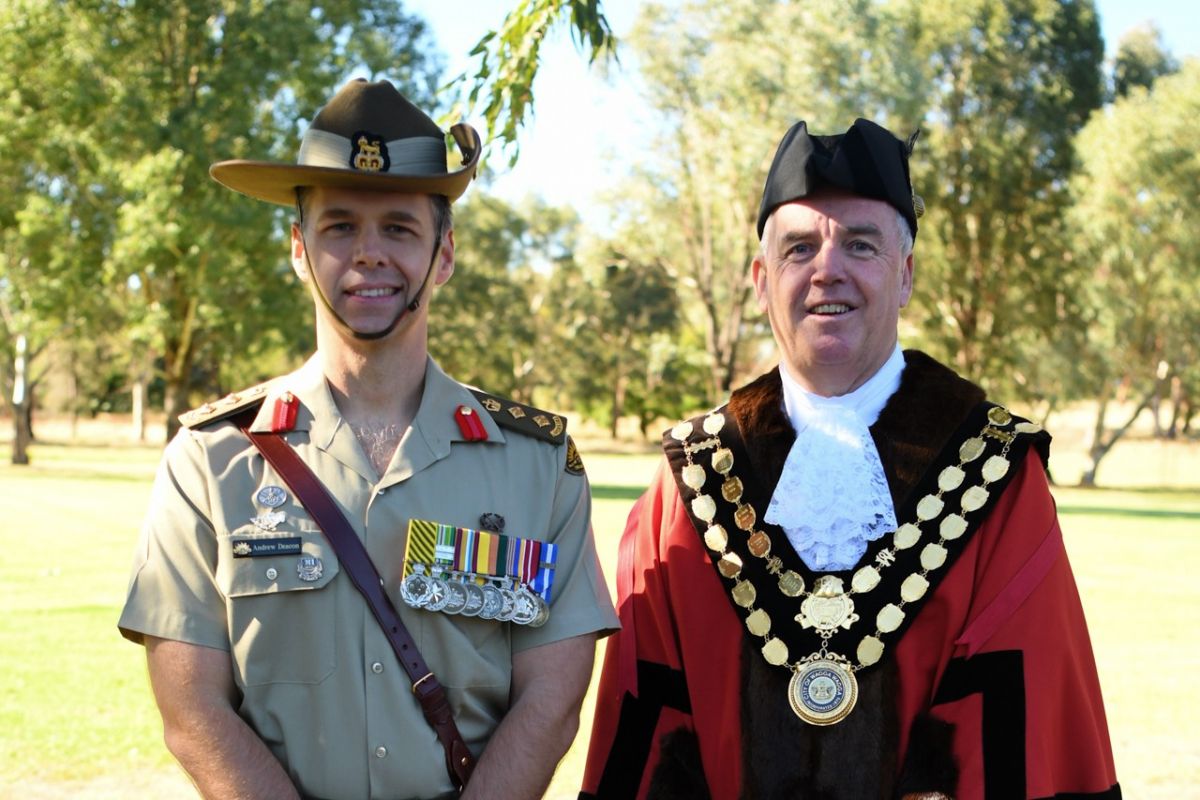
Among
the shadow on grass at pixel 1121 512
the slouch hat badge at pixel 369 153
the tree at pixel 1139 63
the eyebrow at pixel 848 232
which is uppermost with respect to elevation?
the tree at pixel 1139 63

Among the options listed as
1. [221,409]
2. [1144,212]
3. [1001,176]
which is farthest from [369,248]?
[1144,212]

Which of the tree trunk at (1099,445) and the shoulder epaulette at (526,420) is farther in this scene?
the tree trunk at (1099,445)

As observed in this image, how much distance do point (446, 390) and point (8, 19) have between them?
27127mm

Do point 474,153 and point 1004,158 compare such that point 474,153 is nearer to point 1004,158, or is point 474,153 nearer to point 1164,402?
point 1004,158

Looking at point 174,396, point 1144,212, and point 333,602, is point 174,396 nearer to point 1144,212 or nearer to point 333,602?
point 1144,212

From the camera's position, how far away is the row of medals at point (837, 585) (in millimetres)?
2725

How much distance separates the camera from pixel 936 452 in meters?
2.91

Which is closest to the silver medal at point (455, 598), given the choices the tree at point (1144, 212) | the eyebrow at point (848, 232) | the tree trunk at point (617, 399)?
the eyebrow at point (848, 232)

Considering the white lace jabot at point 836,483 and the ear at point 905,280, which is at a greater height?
the ear at point 905,280

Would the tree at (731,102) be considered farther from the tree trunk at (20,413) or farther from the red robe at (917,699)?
the red robe at (917,699)

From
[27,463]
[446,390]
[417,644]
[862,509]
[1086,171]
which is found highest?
[1086,171]

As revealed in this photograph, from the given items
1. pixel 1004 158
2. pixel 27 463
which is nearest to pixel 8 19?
pixel 27 463

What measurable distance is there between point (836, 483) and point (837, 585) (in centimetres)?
23

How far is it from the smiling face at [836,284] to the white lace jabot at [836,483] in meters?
0.05
